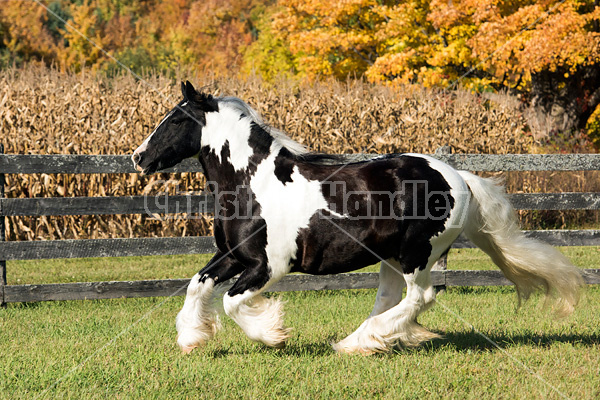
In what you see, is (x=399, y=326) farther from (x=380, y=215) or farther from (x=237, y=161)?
(x=237, y=161)

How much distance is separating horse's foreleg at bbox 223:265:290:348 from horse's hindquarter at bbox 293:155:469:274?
0.31 meters

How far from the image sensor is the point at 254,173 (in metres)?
4.88

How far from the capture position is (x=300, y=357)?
4.85 m

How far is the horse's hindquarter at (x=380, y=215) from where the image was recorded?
4789 millimetres

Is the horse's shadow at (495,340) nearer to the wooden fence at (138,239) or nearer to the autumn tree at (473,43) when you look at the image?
the wooden fence at (138,239)

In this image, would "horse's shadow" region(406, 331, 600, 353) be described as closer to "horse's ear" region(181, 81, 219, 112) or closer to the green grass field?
the green grass field

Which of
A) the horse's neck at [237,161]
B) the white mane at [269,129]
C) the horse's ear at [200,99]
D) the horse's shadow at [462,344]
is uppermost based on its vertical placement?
the horse's ear at [200,99]

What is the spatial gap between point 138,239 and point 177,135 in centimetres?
253

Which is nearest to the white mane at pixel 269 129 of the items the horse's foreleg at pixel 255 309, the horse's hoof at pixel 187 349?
the horse's foreleg at pixel 255 309

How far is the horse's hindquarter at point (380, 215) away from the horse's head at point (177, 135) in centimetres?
87

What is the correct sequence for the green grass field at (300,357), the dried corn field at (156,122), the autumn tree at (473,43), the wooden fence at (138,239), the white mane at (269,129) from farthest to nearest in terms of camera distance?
the autumn tree at (473,43), the dried corn field at (156,122), the wooden fence at (138,239), the white mane at (269,129), the green grass field at (300,357)

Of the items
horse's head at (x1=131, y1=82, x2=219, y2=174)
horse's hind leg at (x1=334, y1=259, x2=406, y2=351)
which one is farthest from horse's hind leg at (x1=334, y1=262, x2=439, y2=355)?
horse's head at (x1=131, y1=82, x2=219, y2=174)

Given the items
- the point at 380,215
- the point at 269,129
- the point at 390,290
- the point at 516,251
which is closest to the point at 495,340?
the point at 516,251

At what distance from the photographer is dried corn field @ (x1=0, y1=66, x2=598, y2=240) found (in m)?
10.9
